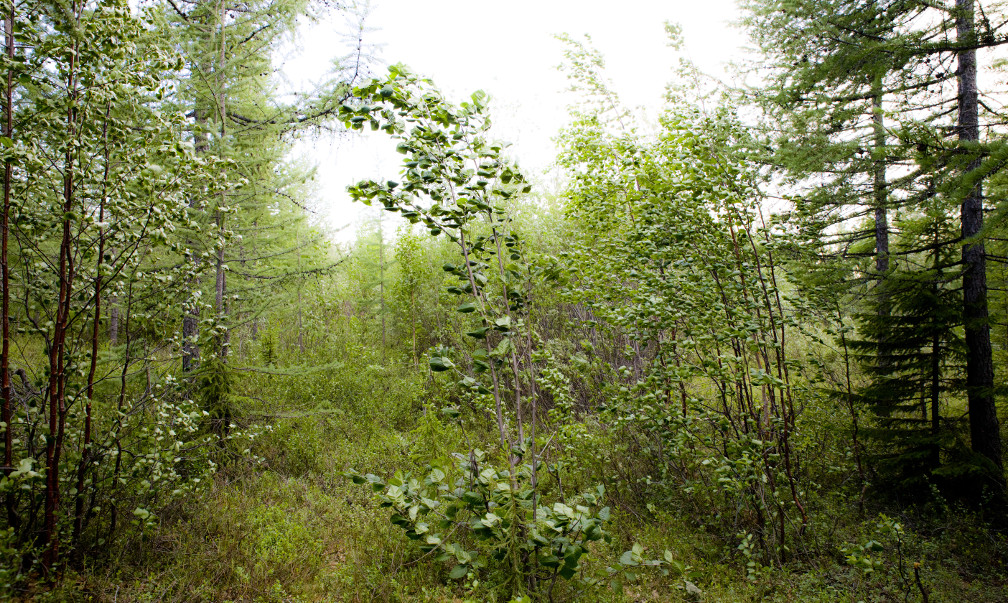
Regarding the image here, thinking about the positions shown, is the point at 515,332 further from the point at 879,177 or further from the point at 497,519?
the point at 879,177

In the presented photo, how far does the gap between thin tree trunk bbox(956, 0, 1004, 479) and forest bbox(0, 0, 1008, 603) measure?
28 millimetres

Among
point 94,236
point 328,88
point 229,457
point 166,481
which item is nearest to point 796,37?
point 328,88

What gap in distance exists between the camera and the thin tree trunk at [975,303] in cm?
485

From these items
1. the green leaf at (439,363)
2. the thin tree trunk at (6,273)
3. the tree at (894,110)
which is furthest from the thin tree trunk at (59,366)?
the tree at (894,110)

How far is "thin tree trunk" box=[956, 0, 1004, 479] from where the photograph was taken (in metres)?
4.85

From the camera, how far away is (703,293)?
12.1ft

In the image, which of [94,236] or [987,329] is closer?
[94,236]

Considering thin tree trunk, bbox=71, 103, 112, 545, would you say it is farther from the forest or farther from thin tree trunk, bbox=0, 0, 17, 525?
thin tree trunk, bbox=0, 0, 17, 525

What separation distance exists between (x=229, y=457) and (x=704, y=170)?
20.3 feet

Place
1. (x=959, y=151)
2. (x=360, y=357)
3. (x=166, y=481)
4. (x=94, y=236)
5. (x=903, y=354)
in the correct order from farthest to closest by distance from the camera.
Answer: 1. (x=360, y=357)
2. (x=903, y=354)
3. (x=959, y=151)
4. (x=166, y=481)
5. (x=94, y=236)

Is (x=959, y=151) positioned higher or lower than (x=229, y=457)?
higher

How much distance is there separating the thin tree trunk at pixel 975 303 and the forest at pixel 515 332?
0.03m

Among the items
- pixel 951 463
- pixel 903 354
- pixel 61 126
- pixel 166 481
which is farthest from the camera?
pixel 903 354

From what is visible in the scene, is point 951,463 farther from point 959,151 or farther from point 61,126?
point 61,126
